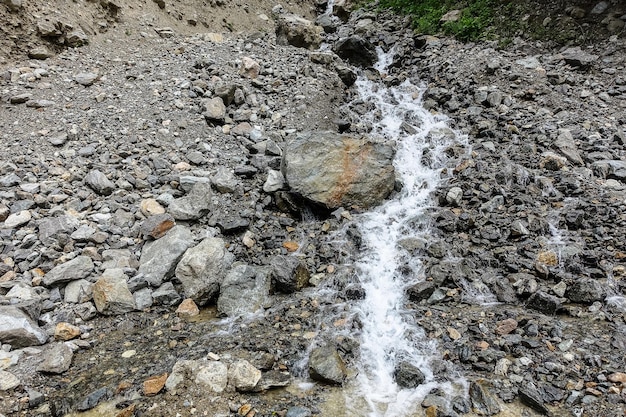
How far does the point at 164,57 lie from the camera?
412 inches

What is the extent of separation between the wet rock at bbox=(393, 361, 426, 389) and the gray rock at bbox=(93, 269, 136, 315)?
3.77m

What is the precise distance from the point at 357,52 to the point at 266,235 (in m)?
7.65

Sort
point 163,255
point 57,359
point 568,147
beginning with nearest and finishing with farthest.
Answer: point 57,359, point 163,255, point 568,147

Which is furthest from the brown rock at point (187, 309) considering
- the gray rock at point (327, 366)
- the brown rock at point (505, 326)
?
the brown rock at point (505, 326)

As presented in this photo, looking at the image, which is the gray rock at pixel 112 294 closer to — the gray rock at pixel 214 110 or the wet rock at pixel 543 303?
the gray rock at pixel 214 110

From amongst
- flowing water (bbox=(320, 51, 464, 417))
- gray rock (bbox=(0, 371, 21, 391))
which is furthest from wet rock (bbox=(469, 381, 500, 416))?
gray rock (bbox=(0, 371, 21, 391))

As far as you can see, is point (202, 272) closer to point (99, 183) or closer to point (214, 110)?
point (99, 183)

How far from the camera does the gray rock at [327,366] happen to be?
498cm

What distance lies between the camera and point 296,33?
39.3ft

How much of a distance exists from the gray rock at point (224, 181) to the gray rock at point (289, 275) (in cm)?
185

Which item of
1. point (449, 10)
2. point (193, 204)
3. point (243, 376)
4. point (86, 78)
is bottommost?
point (243, 376)

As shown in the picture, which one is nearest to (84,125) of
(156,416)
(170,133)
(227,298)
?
(170,133)

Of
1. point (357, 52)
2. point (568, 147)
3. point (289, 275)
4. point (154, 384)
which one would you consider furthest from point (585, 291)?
point (357, 52)

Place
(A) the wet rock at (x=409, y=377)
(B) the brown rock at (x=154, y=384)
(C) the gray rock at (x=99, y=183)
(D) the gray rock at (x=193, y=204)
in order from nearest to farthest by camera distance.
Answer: (B) the brown rock at (x=154, y=384)
(A) the wet rock at (x=409, y=377)
(D) the gray rock at (x=193, y=204)
(C) the gray rock at (x=99, y=183)
